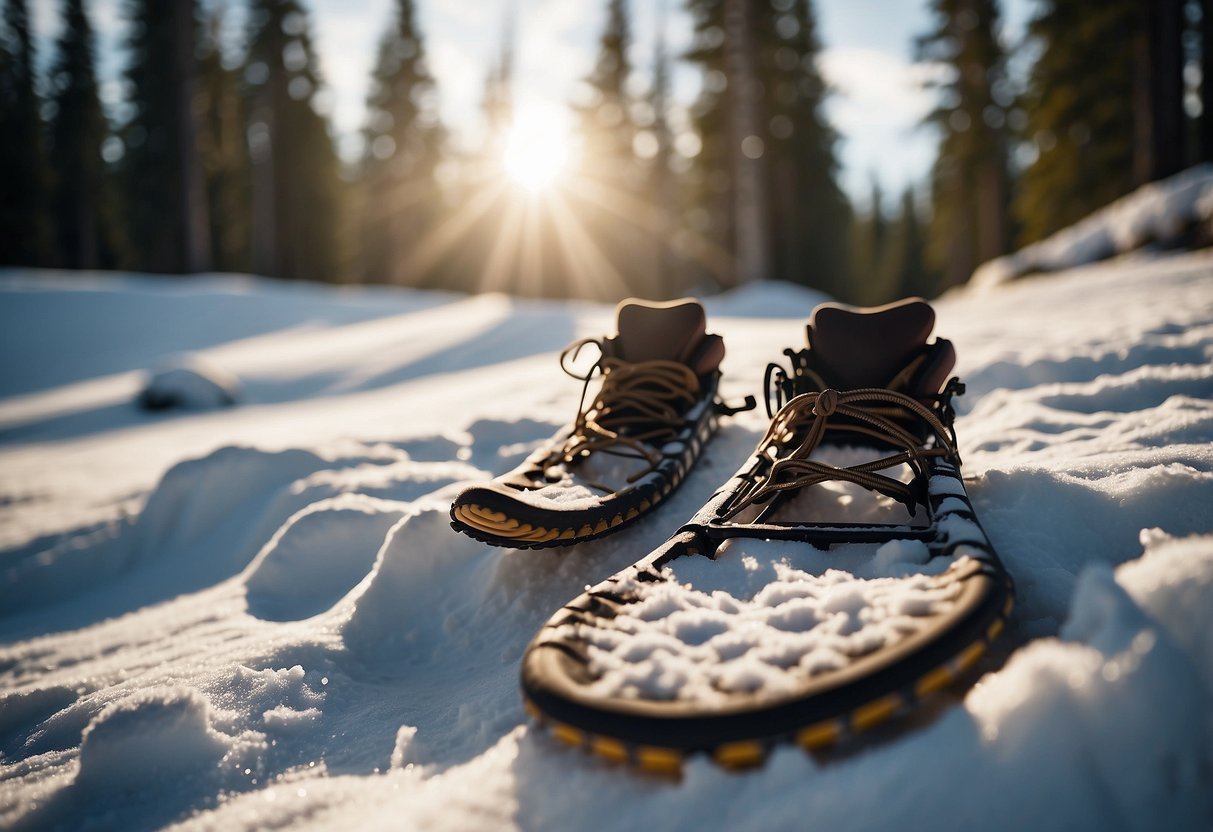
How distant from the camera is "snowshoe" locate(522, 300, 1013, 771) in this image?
34.9 inches

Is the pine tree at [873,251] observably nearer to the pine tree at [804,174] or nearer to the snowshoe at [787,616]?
the pine tree at [804,174]

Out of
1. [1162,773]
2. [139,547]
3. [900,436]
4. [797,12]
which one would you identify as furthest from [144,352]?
[797,12]

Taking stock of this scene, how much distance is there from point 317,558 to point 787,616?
1.62m

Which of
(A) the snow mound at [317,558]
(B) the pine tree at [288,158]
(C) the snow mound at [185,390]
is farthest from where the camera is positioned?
(B) the pine tree at [288,158]

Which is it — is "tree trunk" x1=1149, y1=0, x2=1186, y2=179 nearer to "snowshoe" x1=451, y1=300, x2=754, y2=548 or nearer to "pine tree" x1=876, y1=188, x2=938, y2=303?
"snowshoe" x1=451, y1=300, x2=754, y2=548

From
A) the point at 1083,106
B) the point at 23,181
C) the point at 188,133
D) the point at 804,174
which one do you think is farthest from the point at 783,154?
the point at 23,181

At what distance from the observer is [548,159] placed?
2528 centimetres

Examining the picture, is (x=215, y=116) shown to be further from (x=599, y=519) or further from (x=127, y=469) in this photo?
(x=599, y=519)

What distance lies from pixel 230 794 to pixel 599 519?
0.92 meters

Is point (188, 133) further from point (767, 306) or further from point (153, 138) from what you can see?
point (153, 138)

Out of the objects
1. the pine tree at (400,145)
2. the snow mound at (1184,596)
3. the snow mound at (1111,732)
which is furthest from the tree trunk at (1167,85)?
the pine tree at (400,145)

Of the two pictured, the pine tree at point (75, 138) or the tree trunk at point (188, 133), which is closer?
the tree trunk at point (188, 133)

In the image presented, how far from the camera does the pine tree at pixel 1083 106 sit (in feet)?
45.6

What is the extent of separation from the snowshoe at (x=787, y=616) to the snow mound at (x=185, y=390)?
220 inches
